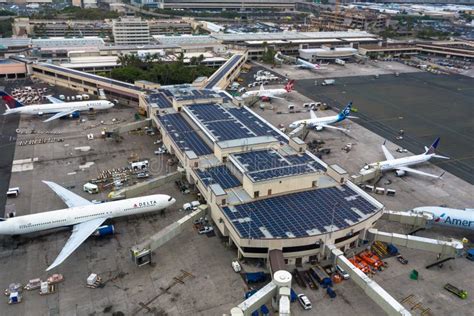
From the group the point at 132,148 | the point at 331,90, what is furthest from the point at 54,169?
the point at 331,90

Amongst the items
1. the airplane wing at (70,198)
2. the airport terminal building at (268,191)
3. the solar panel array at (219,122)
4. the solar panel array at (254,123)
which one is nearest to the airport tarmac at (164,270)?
the airplane wing at (70,198)

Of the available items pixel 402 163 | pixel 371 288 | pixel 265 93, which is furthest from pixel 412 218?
pixel 265 93

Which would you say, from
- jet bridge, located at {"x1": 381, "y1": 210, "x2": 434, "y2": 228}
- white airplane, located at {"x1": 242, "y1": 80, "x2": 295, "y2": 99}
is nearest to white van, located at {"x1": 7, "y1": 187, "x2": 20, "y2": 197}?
jet bridge, located at {"x1": 381, "y1": 210, "x2": 434, "y2": 228}

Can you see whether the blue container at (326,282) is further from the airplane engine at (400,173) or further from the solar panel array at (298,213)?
the airplane engine at (400,173)

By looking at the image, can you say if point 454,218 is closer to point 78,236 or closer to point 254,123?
point 254,123

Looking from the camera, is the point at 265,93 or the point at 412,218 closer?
the point at 412,218

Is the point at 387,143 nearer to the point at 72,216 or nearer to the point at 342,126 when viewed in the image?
the point at 342,126

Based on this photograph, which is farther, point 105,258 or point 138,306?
point 105,258
